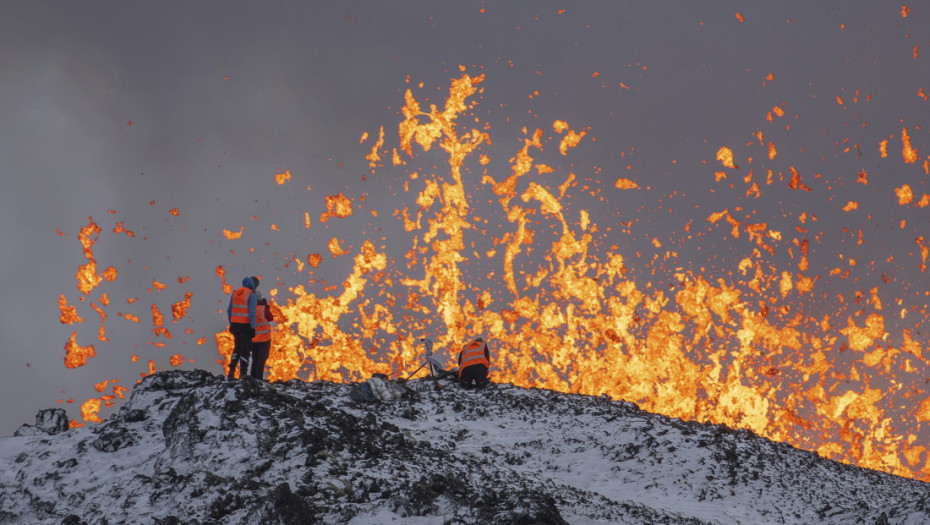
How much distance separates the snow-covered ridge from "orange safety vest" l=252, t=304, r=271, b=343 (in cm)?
135

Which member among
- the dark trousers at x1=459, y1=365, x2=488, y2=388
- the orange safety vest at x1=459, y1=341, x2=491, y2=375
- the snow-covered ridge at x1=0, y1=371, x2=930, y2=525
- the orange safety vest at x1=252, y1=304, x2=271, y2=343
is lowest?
the snow-covered ridge at x1=0, y1=371, x2=930, y2=525

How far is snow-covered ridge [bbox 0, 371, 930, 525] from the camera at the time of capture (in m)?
6.03

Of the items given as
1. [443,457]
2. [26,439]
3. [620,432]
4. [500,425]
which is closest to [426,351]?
[500,425]

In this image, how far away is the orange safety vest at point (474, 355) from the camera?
13.8 m

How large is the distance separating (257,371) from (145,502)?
18.9ft

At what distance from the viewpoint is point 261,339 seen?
11828 millimetres

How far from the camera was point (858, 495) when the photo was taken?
30.8 ft

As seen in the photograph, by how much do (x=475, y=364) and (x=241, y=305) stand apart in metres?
4.91

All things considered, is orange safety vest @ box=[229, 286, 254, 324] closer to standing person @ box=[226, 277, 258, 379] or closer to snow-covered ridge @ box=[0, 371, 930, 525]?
standing person @ box=[226, 277, 258, 379]

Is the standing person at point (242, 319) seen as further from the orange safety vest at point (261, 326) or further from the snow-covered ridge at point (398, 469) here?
the snow-covered ridge at point (398, 469)

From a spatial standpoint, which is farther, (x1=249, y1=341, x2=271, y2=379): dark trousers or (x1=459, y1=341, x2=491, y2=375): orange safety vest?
(x1=459, y1=341, x2=491, y2=375): orange safety vest

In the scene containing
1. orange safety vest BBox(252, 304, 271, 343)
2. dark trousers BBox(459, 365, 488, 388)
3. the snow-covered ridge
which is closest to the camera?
the snow-covered ridge

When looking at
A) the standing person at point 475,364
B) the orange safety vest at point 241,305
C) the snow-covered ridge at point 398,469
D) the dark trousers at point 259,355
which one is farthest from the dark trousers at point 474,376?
the orange safety vest at point 241,305

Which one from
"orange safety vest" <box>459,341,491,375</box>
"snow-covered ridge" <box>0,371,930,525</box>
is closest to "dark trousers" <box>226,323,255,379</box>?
"snow-covered ridge" <box>0,371,930,525</box>
